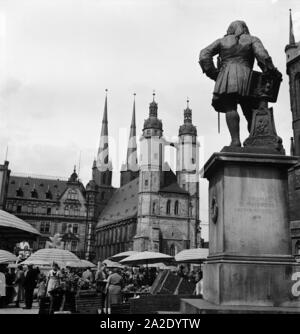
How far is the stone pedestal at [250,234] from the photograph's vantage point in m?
4.93

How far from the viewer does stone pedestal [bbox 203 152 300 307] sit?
16.2ft

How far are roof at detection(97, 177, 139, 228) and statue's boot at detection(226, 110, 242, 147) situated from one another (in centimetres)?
6702

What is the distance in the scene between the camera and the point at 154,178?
68.8 metres

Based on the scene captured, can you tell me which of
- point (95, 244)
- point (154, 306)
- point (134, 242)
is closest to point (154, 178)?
point (134, 242)

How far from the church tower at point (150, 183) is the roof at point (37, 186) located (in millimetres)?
22792

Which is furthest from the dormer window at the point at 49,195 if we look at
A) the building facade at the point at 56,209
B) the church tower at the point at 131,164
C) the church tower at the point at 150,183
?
the church tower at the point at 150,183

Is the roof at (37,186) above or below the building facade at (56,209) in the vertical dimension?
above

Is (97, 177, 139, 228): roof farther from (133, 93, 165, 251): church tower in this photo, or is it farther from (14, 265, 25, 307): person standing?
(14, 265, 25, 307): person standing

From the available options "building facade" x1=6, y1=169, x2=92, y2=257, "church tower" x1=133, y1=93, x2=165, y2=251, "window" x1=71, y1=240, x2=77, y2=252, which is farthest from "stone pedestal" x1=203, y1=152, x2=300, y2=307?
"building facade" x1=6, y1=169, x2=92, y2=257

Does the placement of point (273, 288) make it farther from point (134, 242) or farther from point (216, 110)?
point (134, 242)

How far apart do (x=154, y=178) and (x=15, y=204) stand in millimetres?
31886

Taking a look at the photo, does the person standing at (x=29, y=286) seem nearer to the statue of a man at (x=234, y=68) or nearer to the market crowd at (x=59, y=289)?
the market crowd at (x=59, y=289)

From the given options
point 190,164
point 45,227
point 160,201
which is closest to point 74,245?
point 45,227
